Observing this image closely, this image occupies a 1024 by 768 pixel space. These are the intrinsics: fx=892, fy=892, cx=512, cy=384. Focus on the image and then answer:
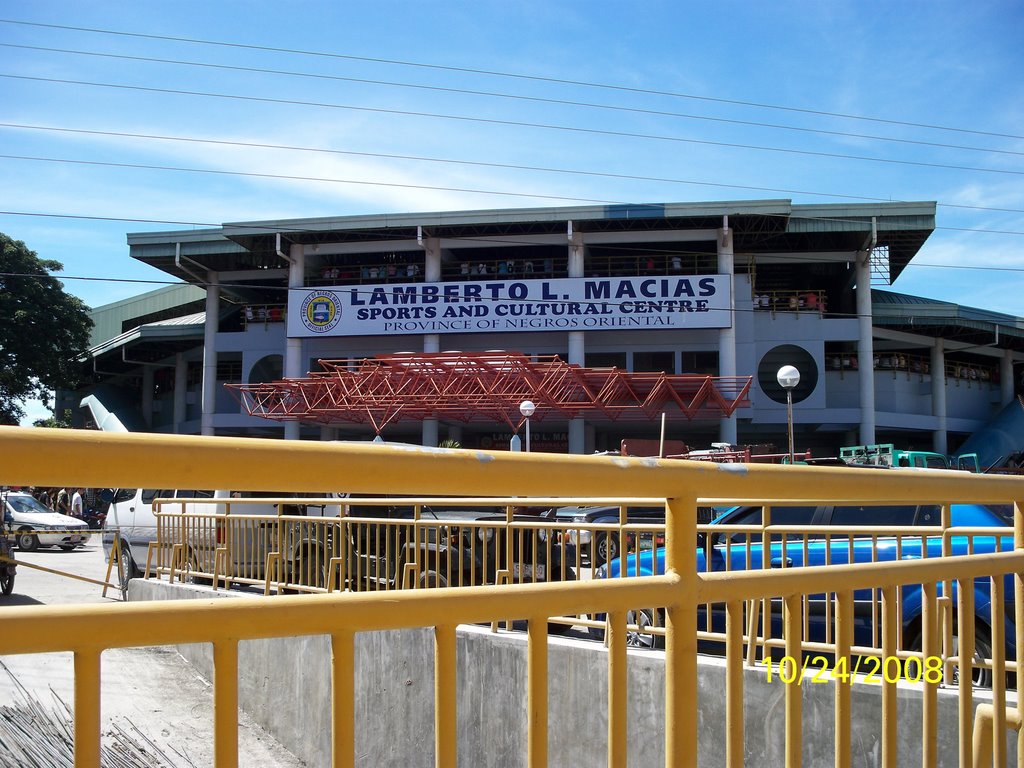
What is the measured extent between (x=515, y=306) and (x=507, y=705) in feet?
104

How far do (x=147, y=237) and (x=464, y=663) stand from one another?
4038cm

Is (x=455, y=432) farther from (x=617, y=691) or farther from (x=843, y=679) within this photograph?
(x=617, y=691)

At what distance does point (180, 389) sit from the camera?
48406 millimetres

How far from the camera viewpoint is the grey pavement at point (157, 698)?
22.0 feet

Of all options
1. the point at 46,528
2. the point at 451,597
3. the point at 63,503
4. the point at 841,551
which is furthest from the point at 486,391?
the point at 451,597

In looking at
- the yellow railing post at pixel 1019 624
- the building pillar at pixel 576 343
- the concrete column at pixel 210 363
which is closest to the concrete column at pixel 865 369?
the building pillar at pixel 576 343

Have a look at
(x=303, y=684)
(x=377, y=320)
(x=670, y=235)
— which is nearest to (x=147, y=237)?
(x=377, y=320)

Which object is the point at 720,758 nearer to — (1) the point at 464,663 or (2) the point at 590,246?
(1) the point at 464,663

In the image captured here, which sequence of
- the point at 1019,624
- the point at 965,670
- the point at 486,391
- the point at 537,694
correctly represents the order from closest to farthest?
the point at 537,694 → the point at 965,670 → the point at 1019,624 → the point at 486,391

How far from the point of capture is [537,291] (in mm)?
38094

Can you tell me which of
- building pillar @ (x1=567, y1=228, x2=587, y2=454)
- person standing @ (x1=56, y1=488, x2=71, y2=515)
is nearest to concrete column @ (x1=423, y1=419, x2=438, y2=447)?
building pillar @ (x1=567, y1=228, x2=587, y2=454)

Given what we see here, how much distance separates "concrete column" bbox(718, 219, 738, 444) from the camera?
119 feet

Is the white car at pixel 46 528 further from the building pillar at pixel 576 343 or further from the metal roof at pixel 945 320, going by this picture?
the metal roof at pixel 945 320

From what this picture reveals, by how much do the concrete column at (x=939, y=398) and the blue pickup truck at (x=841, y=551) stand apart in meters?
36.8
